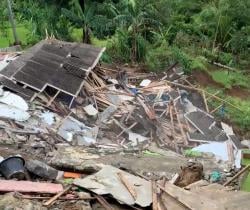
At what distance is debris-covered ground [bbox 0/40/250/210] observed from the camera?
9.29 metres

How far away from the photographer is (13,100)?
1473 centimetres

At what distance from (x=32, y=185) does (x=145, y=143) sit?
653cm

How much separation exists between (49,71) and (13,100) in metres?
2.00

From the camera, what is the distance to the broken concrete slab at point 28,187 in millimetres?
9367

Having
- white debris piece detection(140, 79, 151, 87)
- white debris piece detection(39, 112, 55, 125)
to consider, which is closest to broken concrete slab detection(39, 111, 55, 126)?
white debris piece detection(39, 112, 55, 125)

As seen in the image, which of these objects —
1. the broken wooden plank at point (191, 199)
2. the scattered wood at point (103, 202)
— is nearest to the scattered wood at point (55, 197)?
the scattered wood at point (103, 202)

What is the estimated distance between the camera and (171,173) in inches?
492

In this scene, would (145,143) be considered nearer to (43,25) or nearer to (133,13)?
(133,13)

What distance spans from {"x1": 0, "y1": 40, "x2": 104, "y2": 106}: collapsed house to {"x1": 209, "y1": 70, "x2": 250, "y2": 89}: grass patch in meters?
7.01

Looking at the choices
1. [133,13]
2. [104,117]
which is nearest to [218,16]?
[133,13]

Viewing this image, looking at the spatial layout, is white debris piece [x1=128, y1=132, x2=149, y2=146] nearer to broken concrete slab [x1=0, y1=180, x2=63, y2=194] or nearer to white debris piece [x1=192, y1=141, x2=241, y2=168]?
white debris piece [x1=192, y1=141, x2=241, y2=168]

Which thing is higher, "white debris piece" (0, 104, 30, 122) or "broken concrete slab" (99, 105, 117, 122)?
"white debris piece" (0, 104, 30, 122)

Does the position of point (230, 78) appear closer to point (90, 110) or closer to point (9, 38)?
point (90, 110)

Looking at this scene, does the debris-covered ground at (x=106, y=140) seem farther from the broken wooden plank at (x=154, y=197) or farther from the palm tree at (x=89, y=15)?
the palm tree at (x=89, y=15)
